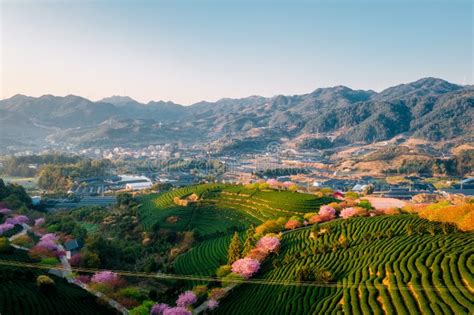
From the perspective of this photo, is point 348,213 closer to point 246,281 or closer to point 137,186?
point 246,281

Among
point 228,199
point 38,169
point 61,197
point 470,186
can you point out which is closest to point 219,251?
point 228,199

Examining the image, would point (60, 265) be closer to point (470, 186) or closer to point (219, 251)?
point (219, 251)

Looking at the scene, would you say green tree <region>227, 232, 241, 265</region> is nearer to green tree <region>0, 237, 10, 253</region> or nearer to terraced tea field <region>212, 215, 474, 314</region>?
terraced tea field <region>212, 215, 474, 314</region>

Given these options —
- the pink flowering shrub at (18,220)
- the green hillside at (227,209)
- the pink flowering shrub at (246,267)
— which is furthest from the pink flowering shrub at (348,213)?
the pink flowering shrub at (18,220)

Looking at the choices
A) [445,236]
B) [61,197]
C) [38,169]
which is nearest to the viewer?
[445,236]

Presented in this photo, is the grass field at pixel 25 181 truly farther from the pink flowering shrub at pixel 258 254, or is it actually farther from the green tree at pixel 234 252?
the pink flowering shrub at pixel 258 254

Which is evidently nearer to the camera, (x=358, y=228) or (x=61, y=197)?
(x=358, y=228)

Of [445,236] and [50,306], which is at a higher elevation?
[445,236]
